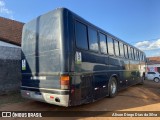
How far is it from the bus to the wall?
3.03 meters

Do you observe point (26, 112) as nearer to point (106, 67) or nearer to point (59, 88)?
point (59, 88)

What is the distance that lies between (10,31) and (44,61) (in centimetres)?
751

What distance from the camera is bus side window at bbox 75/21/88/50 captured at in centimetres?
611

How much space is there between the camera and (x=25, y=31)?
7242mm

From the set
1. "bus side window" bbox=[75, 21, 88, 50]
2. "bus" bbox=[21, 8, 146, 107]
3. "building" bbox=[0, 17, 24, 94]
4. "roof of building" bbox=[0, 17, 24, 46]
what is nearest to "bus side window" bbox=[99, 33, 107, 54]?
"bus" bbox=[21, 8, 146, 107]

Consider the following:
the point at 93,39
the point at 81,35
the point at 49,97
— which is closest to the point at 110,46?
the point at 93,39

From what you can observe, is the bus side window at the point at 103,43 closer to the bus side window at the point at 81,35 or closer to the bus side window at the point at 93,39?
the bus side window at the point at 93,39

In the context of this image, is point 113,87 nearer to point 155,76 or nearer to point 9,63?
point 9,63

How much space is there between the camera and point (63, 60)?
5.55 meters

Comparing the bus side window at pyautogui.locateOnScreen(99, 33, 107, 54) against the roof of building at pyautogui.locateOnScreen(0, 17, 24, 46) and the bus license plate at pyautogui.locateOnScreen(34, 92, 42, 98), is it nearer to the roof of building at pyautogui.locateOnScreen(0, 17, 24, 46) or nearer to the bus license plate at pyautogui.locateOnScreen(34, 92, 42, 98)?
the bus license plate at pyautogui.locateOnScreen(34, 92, 42, 98)

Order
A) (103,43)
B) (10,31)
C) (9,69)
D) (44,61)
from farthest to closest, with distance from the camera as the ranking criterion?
(10,31) < (9,69) < (103,43) < (44,61)

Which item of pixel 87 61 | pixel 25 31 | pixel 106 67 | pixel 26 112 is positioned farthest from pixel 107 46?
pixel 26 112

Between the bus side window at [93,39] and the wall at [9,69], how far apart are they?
532 cm

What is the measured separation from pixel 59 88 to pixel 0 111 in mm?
2581
